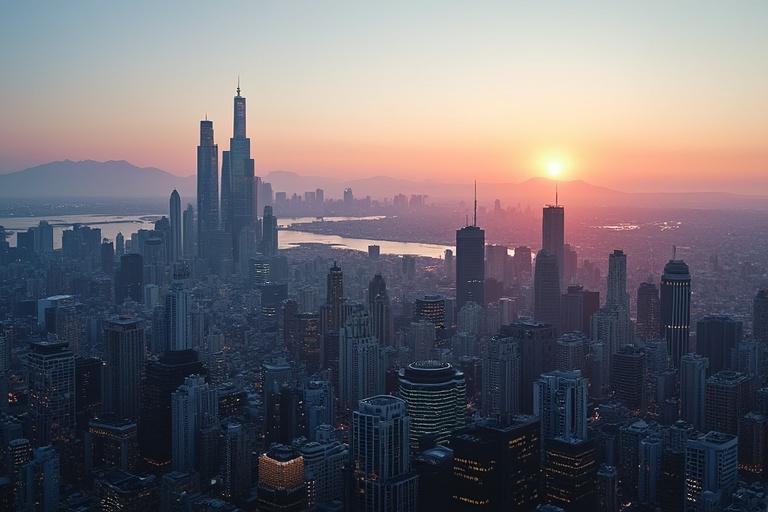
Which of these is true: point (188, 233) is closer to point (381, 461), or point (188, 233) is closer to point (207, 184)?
point (207, 184)

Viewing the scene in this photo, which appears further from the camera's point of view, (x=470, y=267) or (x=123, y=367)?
(x=470, y=267)

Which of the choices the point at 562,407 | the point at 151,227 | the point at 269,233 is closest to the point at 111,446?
the point at 562,407

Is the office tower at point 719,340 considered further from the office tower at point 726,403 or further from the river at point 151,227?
the river at point 151,227

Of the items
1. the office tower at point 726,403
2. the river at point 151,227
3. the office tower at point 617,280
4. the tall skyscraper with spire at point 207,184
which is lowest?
the office tower at point 726,403

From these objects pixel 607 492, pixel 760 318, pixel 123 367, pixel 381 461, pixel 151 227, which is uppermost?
pixel 151 227

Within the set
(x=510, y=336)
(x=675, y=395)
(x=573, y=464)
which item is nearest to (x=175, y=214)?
(x=510, y=336)

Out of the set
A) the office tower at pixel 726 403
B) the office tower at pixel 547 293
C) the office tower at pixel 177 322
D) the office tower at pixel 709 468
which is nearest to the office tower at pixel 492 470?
the office tower at pixel 709 468

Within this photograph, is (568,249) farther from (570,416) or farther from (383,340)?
(570,416)
